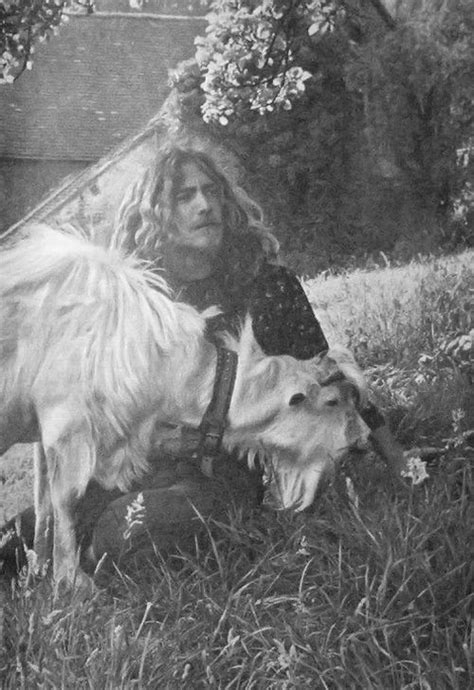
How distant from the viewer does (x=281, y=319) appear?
17.0 ft

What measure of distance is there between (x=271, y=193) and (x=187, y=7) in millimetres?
764

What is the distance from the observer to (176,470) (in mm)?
5125

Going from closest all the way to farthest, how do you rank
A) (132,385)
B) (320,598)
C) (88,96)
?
(320,598) < (132,385) < (88,96)

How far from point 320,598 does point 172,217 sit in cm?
150

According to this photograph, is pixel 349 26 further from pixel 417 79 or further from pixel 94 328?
pixel 94 328

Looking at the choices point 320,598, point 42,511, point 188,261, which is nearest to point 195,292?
point 188,261

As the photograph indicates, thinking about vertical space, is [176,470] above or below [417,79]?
below

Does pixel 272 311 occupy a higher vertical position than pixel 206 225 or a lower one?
lower

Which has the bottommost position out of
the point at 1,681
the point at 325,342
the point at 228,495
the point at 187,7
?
the point at 1,681

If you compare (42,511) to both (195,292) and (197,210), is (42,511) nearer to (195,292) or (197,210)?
(195,292)

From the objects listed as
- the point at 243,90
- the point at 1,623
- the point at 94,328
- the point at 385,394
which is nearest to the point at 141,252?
the point at 94,328

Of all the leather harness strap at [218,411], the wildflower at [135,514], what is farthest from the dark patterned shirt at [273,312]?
the wildflower at [135,514]

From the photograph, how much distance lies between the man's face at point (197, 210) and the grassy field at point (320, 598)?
44cm

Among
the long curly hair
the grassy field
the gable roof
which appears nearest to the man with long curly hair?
the long curly hair
